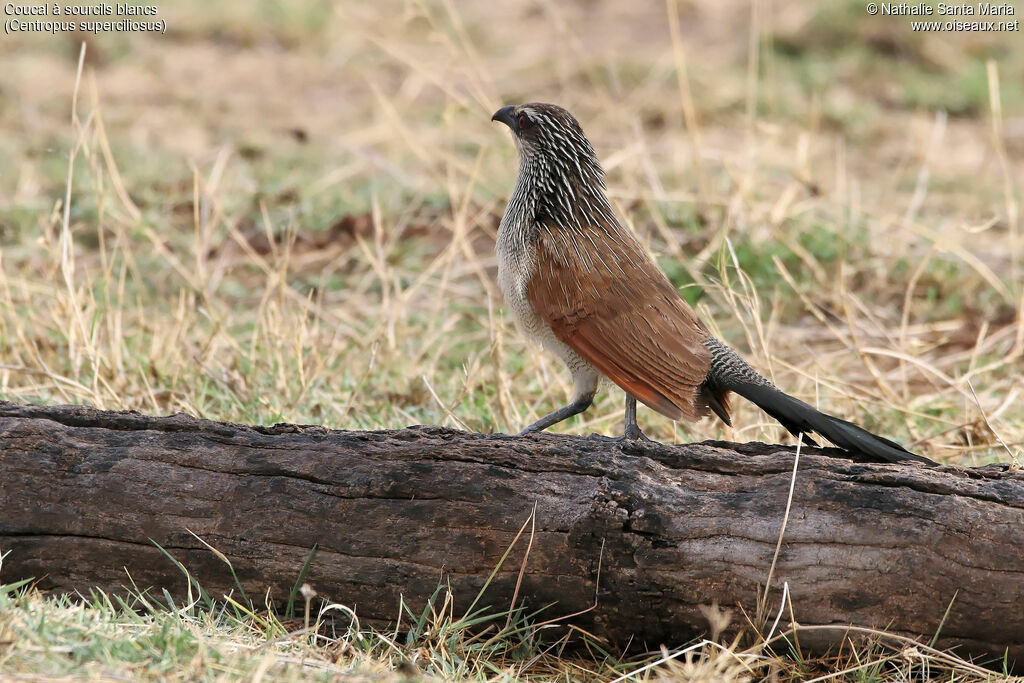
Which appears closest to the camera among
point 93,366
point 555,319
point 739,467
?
point 739,467

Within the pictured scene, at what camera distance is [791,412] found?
2.83m

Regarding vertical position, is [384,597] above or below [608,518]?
below

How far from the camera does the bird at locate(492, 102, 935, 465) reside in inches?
116

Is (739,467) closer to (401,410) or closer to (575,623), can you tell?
(575,623)

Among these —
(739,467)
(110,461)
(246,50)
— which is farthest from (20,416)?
(246,50)

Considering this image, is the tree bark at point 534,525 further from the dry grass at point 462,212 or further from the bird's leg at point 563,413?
the bird's leg at point 563,413

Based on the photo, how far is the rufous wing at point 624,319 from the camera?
2.99 meters

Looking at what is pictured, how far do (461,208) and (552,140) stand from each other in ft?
3.26

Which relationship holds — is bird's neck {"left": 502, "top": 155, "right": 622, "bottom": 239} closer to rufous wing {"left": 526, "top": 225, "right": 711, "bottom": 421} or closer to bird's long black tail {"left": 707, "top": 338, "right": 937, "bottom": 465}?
rufous wing {"left": 526, "top": 225, "right": 711, "bottom": 421}

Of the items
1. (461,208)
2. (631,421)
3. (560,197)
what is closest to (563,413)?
(631,421)

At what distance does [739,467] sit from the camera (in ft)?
8.31

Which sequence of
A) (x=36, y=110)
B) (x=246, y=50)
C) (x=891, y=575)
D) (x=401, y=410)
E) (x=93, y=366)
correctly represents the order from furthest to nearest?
1. (x=246, y=50)
2. (x=36, y=110)
3. (x=401, y=410)
4. (x=93, y=366)
5. (x=891, y=575)

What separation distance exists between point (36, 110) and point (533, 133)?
587cm

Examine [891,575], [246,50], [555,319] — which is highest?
[246,50]
